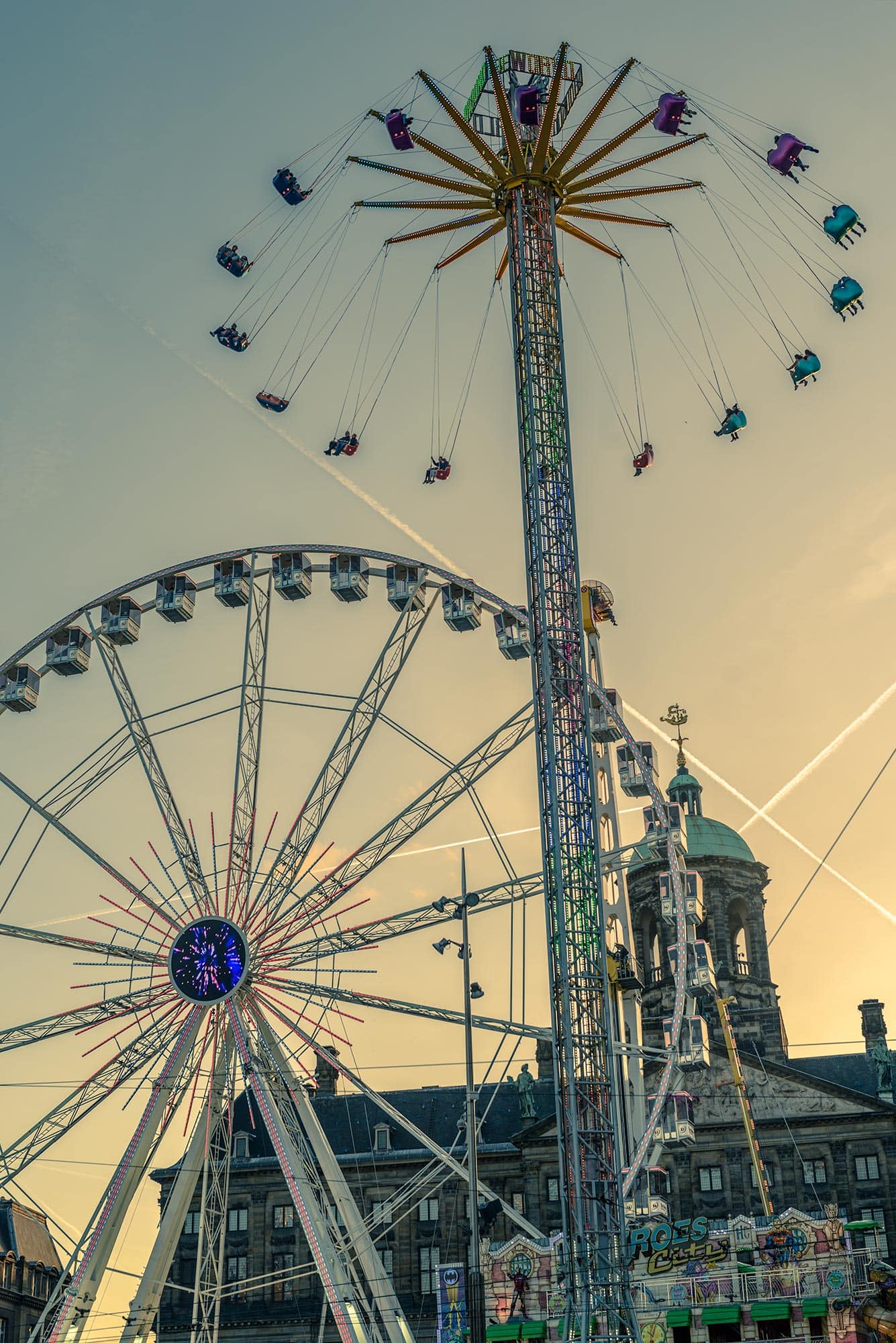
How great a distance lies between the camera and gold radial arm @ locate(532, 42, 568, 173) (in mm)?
49984

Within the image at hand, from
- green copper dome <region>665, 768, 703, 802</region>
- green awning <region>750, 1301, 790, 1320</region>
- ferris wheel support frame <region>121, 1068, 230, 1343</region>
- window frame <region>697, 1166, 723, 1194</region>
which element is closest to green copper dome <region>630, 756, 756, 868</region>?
green copper dome <region>665, 768, 703, 802</region>

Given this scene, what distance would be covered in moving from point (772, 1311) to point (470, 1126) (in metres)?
16.3

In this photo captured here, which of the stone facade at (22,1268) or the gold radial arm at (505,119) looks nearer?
the gold radial arm at (505,119)

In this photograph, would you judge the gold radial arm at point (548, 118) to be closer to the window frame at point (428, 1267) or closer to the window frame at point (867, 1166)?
the window frame at point (867, 1166)

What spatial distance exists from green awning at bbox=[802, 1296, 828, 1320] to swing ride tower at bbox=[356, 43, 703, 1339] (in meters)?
10.1

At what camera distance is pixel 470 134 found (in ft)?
169

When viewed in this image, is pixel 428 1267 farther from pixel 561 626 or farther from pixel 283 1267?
pixel 561 626

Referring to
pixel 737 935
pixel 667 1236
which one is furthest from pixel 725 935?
pixel 667 1236

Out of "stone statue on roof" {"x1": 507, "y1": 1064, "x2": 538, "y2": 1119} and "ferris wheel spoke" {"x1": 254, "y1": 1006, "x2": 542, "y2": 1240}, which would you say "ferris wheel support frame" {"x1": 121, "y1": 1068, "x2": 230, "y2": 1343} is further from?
"stone statue on roof" {"x1": 507, "y1": 1064, "x2": 538, "y2": 1119}

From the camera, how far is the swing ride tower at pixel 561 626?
4266 centimetres

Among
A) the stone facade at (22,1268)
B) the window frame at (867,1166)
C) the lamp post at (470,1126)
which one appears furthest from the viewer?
the stone facade at (22,1268)

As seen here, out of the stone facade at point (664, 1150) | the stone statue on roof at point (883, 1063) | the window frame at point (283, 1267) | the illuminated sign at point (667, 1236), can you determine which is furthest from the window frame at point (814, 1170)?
the illuminated sign at point (667, 1236)

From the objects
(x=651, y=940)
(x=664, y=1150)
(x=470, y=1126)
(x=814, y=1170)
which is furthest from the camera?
(x=651, y=940)

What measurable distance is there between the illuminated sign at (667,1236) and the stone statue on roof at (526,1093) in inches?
1609
